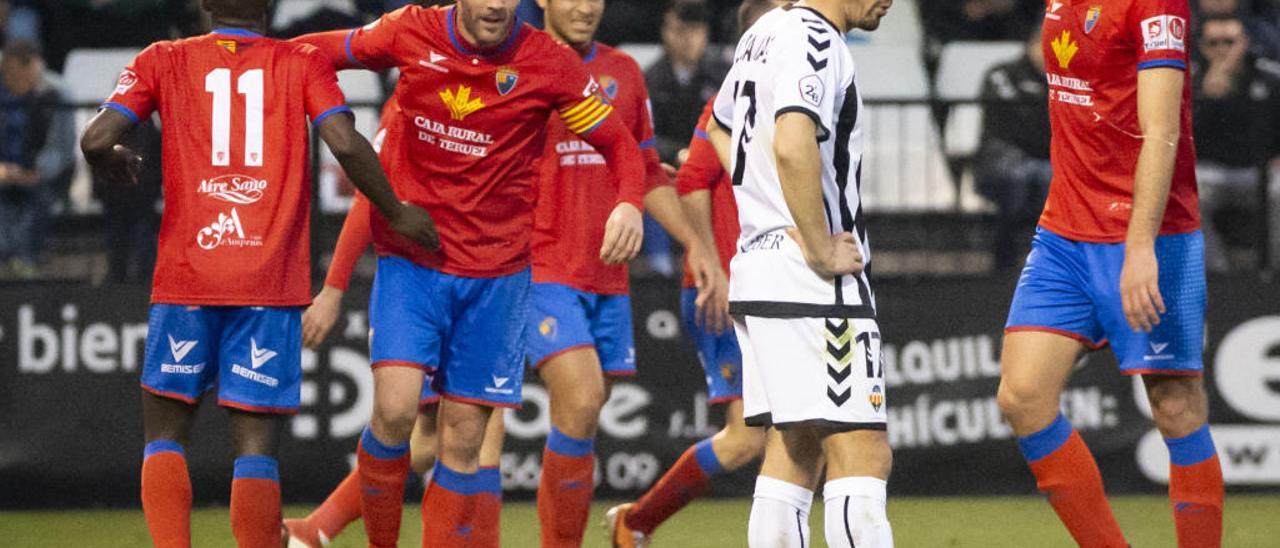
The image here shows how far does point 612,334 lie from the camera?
7.15 meters

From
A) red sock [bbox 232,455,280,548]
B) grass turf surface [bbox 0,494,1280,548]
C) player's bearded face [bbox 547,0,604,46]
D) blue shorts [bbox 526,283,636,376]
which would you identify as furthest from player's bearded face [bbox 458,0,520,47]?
grass turf surface [bbox 0,494,1280,548]

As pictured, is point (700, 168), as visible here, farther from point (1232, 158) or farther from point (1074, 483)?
point (1232, 158)

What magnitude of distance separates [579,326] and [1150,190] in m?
2.17

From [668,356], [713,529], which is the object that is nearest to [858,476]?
[713,529]

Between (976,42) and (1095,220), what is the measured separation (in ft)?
20.1

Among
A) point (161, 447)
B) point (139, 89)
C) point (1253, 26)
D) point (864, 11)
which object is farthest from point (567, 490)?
point (1253, 26)

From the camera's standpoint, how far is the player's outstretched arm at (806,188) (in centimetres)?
489

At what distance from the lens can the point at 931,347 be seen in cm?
944

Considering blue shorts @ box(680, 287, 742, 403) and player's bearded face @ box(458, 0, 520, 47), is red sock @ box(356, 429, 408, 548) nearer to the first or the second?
player's bearded face @ box(458, 0, 520, 47)

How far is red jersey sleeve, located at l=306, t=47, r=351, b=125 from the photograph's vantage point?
5.66 meters

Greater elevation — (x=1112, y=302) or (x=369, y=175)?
(x=369, y=175)

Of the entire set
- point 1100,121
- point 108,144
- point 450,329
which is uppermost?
point 1100,121

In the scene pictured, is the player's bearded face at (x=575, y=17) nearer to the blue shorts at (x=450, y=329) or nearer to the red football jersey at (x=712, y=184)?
the red football jersey at (x=712, y=184)

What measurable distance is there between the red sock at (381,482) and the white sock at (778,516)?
134cm
